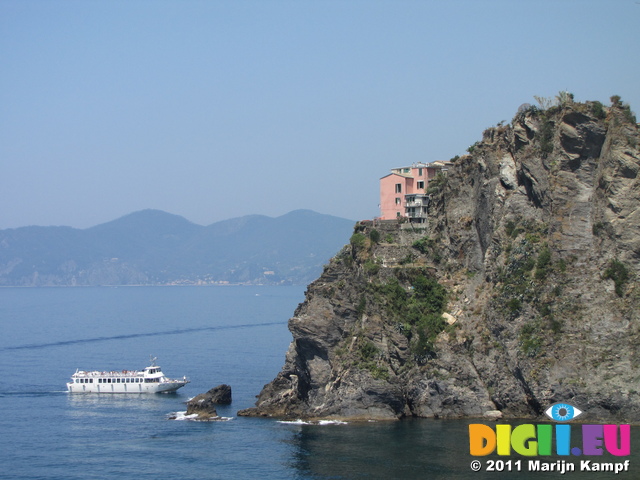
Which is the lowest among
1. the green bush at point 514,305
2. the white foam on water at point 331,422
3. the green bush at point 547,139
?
the white foam on water at point 331,422

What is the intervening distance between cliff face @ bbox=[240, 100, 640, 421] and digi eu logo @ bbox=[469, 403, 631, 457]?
6.86m

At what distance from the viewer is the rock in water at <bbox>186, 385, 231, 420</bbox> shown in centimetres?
9438

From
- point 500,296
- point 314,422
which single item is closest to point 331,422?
point 314,422

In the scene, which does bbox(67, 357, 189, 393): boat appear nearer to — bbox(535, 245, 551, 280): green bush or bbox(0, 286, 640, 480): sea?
bbox(0, 286, 640, 480): sea

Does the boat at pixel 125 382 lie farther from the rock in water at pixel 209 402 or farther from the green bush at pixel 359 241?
the green bush at pixel 359 241

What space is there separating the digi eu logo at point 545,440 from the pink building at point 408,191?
35.1m

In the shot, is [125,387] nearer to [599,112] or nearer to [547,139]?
[547,139]

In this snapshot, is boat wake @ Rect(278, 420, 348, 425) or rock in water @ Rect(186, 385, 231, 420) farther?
rock in water @ Rect(186, 385, 231, 420)

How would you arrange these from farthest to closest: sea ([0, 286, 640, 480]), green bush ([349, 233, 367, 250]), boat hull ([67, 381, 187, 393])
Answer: boat hull ([67, 381, 187, 393]), green bush ([349, 233, 367, 250]), sea ([0, 286, 640, 480])

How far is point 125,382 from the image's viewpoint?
119 meters

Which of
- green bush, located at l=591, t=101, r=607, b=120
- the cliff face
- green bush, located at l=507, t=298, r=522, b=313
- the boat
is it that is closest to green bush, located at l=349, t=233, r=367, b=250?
the cliff face

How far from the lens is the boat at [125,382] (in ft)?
383

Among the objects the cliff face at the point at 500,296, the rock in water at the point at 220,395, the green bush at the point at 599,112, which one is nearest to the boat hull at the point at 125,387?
the rock in water at the point at 220,395

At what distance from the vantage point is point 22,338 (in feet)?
591
